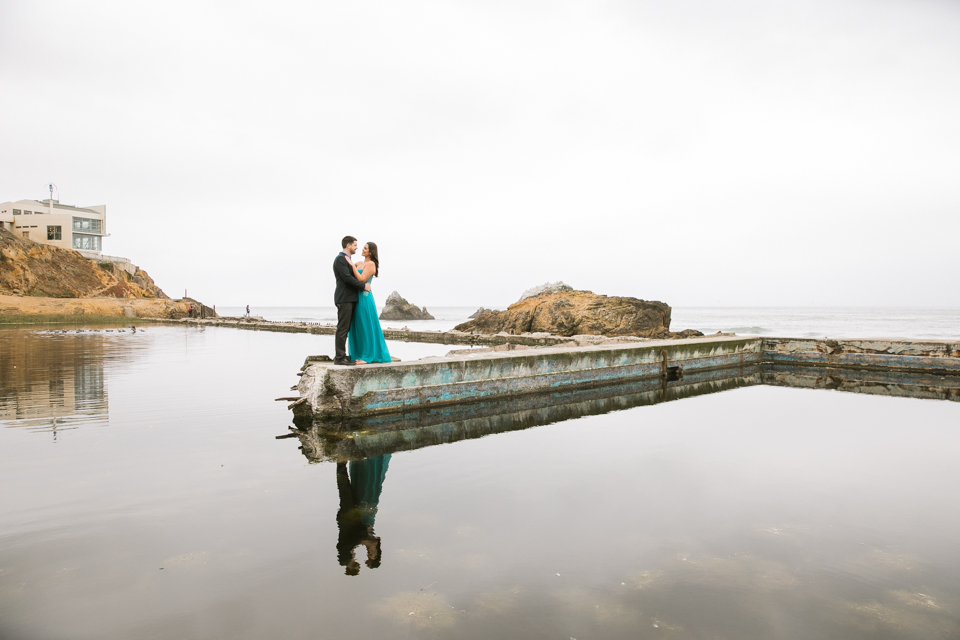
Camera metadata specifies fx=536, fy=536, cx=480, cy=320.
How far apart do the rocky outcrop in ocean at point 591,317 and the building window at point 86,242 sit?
56864 mm

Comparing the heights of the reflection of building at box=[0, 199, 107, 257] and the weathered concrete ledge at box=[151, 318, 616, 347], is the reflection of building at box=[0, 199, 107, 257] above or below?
above

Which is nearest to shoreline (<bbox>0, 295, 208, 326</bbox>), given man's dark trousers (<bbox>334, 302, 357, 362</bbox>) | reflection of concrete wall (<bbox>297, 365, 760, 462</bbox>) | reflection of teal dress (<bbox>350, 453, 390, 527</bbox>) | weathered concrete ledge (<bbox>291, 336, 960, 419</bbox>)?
man's dark trousers (<bbox>334, 302, 357, 362</bbox>)

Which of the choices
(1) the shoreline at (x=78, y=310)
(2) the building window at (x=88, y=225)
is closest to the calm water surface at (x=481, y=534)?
(1) the shoreline at (x=78, y=310)

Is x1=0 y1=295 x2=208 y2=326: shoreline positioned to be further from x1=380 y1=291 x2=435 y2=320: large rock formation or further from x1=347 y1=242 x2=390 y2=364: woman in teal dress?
x1=347 y1=242 x2=390 y2=364: woman in teal dress

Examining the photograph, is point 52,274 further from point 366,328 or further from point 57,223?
point 366,328

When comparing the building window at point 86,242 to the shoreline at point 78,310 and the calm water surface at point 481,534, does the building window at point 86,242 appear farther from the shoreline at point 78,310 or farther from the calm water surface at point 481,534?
the calm water surface at point 481,534

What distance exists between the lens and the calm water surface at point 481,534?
2482 mm

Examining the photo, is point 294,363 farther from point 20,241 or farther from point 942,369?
point 20,241

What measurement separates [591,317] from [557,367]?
48.3 ft

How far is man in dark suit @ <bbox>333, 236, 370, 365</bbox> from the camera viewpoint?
6953 millimetres

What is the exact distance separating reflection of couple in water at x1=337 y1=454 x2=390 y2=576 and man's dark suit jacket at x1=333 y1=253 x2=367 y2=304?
101 inches

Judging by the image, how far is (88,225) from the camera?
6078 centimetres

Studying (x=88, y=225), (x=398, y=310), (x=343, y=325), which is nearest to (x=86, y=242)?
(x=88, y=225)

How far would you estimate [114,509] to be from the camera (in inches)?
Result: 145
